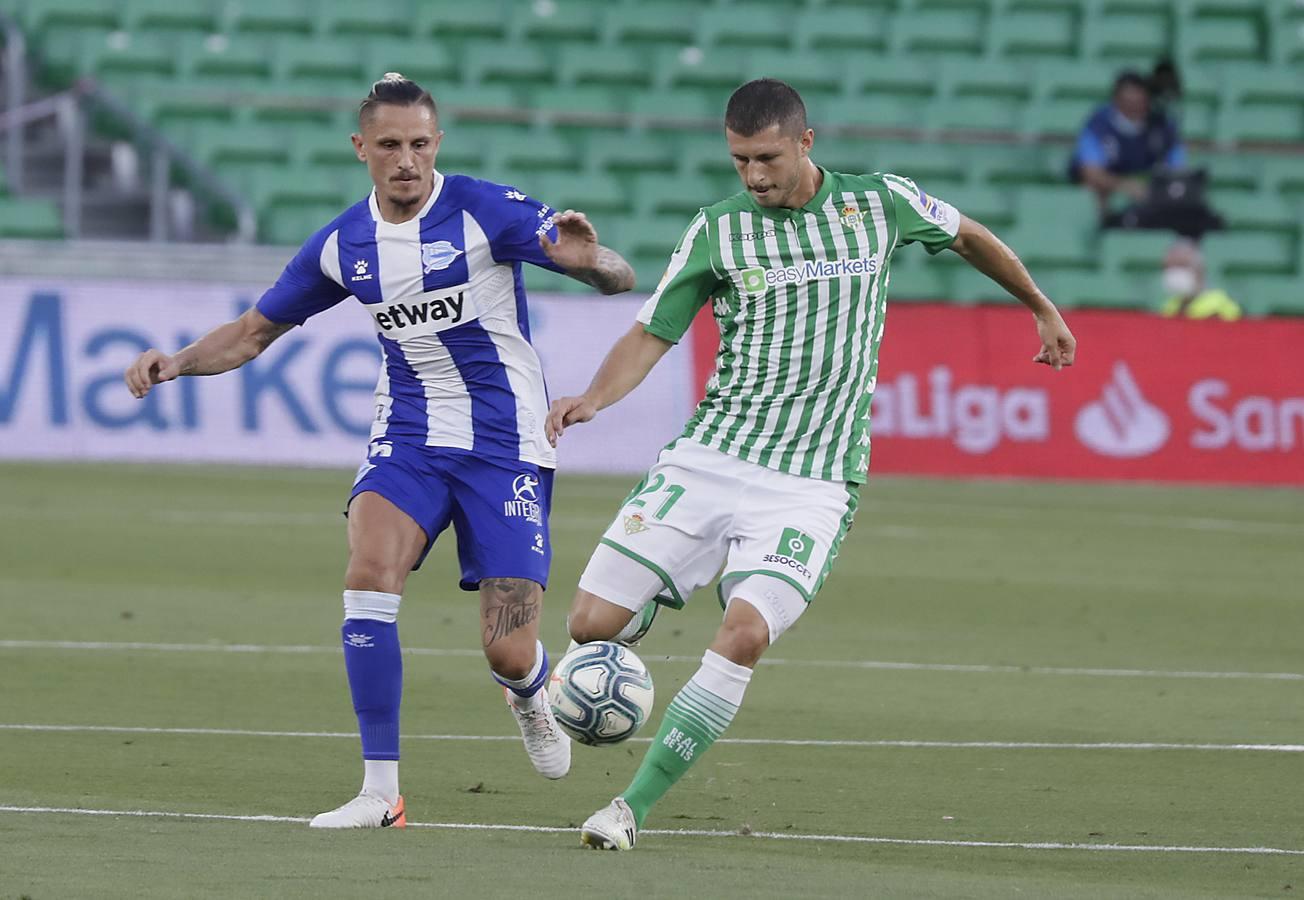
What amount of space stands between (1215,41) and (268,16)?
1064cm

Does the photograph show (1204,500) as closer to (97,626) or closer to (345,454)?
(345,454)

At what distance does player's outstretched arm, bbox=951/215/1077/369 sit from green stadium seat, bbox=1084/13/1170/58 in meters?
19.2

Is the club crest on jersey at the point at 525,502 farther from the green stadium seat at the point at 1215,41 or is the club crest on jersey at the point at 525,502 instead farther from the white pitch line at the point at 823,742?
the green stadium seat at the point at 1215,41

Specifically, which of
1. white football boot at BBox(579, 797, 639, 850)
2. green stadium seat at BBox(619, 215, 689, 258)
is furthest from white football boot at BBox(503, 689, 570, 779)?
A: green stadium seat at BBox(619, 215, 689, 258)

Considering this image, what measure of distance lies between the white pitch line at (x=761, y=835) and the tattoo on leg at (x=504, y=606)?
2.24 ft

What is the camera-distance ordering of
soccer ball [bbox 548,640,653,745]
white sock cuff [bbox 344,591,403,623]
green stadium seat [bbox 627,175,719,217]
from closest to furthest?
soccer ball [bbox 548,640,653,745]
white sock cuff [bbox 344,591,403,623]
green stadium seat [bbox 627,175,719,217]

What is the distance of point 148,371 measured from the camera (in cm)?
681

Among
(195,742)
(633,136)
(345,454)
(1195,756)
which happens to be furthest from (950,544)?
(633,136)

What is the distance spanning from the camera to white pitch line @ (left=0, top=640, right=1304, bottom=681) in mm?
9992

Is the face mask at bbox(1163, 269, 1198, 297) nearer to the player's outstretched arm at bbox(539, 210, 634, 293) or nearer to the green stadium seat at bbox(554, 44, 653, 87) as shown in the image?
the green stadium seat at bbox(554, 44, 653, 87)

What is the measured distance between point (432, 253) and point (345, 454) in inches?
483

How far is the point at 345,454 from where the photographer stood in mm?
18922

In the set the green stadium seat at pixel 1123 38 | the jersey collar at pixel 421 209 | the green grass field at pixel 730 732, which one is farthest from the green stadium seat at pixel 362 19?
the jersey collar at pixel 421 209

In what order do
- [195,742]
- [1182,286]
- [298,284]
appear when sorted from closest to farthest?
[298,284]
[195,742]
[1182,286]
